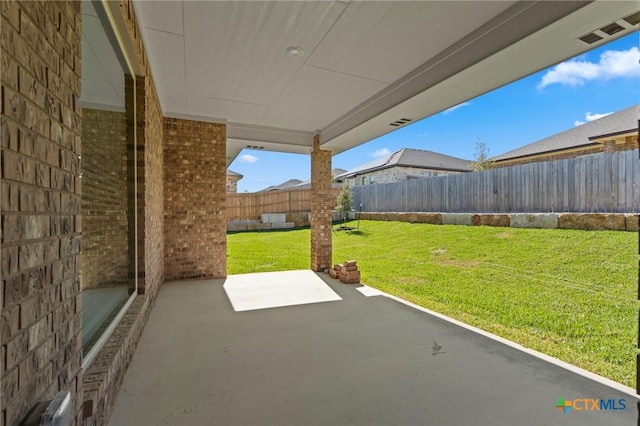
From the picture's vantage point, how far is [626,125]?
10.8 meters

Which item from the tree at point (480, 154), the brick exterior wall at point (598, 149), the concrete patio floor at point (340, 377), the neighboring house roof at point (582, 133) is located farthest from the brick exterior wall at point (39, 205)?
the tree at point (480, 154)

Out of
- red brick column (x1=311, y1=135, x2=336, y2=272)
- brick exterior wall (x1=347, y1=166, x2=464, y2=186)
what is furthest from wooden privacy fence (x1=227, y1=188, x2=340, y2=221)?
red brick column (x1=311, y1=135, x2=336, y2=272)

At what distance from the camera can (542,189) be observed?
8117 millimetres

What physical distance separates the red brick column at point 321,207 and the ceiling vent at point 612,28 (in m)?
4.63

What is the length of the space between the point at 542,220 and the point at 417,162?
13.9 m

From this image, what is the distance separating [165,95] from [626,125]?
46.8 feet

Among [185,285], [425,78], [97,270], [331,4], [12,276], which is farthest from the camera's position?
[185,285]

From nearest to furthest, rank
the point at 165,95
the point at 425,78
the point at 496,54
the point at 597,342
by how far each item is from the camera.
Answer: the point at 496,54 → the point at 597,342 → the point at 425,78 → the point at 165,95

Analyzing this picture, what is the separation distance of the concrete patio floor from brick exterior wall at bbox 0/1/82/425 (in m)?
0.94

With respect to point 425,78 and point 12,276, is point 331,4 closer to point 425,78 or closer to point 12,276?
point 425,78

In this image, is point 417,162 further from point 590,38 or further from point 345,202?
point 590,38

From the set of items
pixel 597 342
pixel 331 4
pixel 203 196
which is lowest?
pixel 597 342

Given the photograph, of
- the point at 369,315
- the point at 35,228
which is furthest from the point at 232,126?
the point at 35,228

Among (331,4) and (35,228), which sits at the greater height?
(331,4)
